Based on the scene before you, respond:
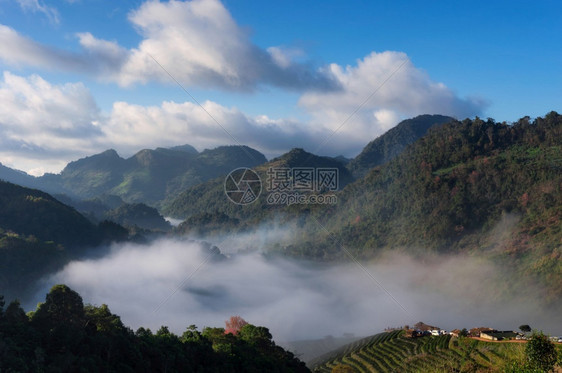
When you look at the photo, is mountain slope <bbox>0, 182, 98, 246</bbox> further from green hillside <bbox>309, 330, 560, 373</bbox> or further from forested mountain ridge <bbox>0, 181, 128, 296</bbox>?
green hillside <bbox>309, 330, 560, 373</bbox>

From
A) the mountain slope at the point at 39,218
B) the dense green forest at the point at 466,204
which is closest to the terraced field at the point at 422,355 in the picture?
the dense green forest at the point at 466,204

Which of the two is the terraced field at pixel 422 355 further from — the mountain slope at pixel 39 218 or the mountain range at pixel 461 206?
the mountain slope at pixel 39 218

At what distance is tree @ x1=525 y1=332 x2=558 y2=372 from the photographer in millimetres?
26858

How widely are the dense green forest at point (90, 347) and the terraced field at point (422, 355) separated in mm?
20817

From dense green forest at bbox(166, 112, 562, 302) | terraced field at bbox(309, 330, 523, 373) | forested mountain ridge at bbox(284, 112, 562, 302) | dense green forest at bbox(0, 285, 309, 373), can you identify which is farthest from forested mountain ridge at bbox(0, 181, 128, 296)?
forested mountain ridge at bbox(284, 112, 562, 302)

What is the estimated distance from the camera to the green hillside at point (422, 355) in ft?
146

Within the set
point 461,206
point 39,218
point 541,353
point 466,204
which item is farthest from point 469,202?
point 39,218

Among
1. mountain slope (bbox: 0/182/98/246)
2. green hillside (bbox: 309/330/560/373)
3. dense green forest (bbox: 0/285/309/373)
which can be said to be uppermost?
mountain slope (bbox: 0/182/98/246)

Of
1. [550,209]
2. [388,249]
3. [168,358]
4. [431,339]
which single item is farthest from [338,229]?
[168,358]

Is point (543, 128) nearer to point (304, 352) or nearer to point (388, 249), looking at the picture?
point (388, 249)

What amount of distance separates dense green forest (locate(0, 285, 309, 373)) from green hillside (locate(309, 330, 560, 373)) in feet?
67.4

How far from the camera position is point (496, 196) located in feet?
417

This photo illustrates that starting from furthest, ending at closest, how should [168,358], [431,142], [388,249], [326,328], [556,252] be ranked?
[431,142], [388,249], [326,328], [556,252], [168,358]

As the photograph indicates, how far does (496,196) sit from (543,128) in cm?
2776
